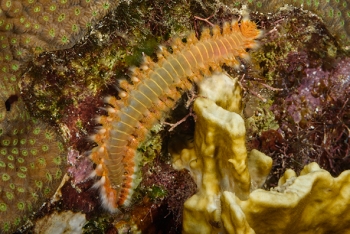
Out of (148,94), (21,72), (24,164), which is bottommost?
(24,164)

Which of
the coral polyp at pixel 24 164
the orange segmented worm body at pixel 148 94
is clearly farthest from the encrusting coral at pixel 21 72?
the orange segmented worm body at pixel 148 94

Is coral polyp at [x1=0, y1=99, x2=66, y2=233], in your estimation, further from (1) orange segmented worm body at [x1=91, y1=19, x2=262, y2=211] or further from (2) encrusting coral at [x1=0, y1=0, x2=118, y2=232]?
(1) orange segmented worm body at [x1=91, y1=19, x2=262, y2=211]

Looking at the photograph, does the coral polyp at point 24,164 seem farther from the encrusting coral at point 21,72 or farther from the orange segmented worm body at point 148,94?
the orange segmented worm body at point 148,94

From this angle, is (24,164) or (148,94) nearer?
(148,94)

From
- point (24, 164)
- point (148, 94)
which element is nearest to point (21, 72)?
point (24, 164)

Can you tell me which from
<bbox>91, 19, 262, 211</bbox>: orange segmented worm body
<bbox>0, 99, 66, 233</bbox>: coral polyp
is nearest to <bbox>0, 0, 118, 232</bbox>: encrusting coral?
<bbox>0, 99, 66, 233</bbox>: coral polyp

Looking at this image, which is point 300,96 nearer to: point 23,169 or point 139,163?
point 139,163

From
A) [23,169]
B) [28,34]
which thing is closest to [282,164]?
[23,169]

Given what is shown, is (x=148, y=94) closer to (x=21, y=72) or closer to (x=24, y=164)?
(x=21, y=72)
